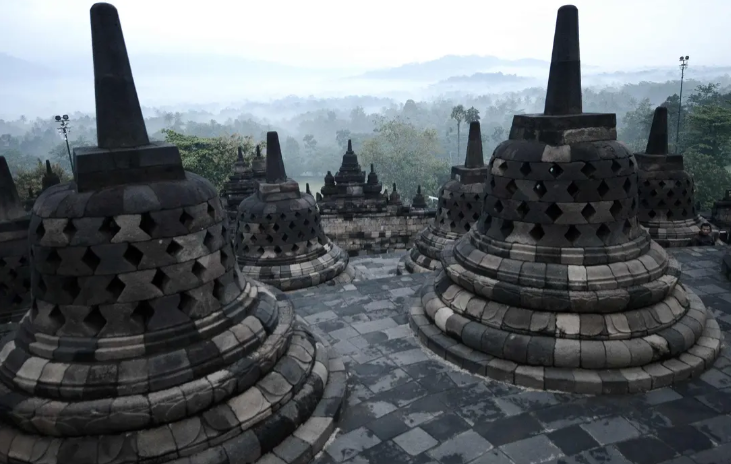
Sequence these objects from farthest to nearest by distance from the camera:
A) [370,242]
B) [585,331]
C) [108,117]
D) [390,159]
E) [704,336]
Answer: [390,159], [370,242], [704,336], [585,331], [108,117]

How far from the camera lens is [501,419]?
4.59 metres

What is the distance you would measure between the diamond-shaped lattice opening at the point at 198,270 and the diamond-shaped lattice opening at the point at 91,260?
751 millimetres

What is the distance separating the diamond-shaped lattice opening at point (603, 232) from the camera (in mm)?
5512

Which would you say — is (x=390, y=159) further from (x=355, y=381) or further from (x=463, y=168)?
(x=355, y=381)

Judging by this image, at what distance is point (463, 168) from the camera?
39.2ft

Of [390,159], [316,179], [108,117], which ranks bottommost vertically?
[316,179]

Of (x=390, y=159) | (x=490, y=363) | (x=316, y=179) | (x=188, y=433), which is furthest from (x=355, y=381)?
(x=316, y=179)

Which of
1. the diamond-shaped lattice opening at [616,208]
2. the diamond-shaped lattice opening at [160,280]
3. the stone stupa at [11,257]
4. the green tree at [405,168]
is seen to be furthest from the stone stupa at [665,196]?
the green tree at [405,168]

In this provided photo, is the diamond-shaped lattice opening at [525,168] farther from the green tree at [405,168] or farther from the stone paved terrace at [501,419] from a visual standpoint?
the green tree at [405,168]

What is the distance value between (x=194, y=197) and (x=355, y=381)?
2.71 metres

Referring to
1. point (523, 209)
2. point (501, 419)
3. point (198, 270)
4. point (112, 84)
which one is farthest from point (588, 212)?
point (112, 84)

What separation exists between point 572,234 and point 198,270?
4211 mm

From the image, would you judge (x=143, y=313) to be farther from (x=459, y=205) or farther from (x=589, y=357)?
(x=459, y=205)

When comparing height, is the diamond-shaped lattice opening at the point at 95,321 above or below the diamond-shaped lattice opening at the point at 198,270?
below
